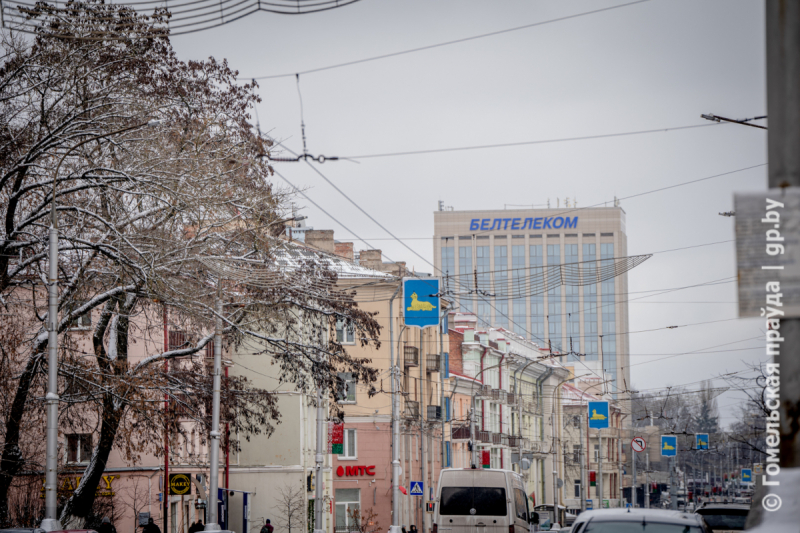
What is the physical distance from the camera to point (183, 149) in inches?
949

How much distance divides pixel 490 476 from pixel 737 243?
890 inches

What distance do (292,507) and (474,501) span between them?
2566 centimetres

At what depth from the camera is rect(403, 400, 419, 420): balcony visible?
5716cm

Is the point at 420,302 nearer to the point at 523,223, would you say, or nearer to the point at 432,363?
the point at 432,363

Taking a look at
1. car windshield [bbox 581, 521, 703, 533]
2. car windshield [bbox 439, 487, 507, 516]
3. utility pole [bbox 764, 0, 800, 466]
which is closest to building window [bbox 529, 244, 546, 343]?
car windshield [bbox 439, 487, 507, 516]

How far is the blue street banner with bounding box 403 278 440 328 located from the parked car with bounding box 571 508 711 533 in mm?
21569

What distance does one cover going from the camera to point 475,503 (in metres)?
25.5

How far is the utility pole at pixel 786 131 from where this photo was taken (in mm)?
3709

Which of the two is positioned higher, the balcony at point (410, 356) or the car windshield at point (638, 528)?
the balcony at point (410, 356)

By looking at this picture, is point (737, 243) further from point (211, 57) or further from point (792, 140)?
point (211, 57)

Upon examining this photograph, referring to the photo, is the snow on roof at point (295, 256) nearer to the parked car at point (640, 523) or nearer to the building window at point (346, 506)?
the parked car at point (640, 523)

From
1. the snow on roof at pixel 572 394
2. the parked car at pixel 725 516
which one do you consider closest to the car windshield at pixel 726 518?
the parked car at pixel 725 516

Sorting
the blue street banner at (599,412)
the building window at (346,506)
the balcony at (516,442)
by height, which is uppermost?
the blue street banner at (599,412)

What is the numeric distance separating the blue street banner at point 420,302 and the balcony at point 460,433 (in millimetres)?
32695
